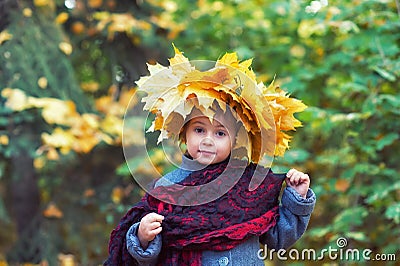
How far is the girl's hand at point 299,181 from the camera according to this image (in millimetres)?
1730

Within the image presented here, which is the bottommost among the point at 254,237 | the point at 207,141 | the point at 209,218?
the point at 254,237

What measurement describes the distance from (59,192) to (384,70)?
2272 mm

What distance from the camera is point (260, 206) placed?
5.71 feet

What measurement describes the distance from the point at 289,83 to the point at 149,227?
2.08 m

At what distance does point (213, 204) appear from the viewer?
1704mm

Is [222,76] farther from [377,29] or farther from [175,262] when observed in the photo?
[377,29]

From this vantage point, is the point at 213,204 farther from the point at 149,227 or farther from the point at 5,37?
the point at 5,37

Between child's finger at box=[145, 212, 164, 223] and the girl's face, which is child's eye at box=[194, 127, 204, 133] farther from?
child's finger at box=[145, 212, 164, 223]

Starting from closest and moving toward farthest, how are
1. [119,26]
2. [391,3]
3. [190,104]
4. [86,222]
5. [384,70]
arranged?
[190,104] < [384,70] < [391,3] < [119,26] < [86,222]

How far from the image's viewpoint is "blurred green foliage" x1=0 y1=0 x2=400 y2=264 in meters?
3.20

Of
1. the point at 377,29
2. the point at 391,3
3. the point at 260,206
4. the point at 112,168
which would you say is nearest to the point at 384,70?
the point at 377,29

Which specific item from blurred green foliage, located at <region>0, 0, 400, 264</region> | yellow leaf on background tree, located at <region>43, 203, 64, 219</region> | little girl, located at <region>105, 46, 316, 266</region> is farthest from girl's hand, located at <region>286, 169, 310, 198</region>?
yellow leaf on background tree, located at <region>43, 203, 64, 219</region>

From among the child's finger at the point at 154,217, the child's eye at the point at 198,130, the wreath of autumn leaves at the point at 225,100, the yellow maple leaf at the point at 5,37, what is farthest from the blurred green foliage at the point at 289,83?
the child's finger at the point at 154,217

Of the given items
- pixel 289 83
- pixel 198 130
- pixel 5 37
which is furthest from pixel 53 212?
pixel 198 130
